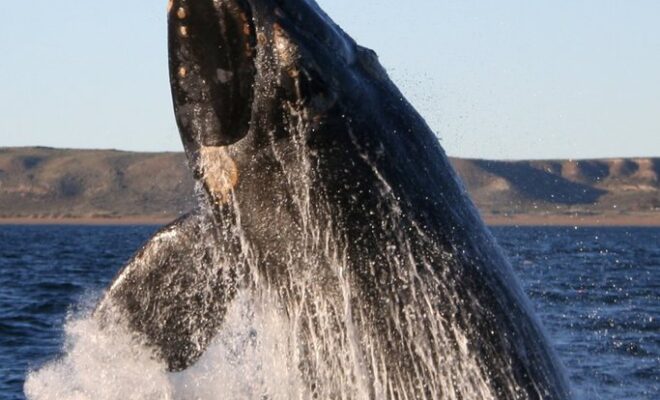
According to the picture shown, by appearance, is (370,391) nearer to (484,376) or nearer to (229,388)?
(484,376)

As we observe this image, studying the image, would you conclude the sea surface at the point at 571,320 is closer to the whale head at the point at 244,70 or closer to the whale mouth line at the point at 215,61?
the whale head at the point at 244,70

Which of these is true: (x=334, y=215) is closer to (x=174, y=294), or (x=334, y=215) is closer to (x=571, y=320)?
(x=174, y=294)

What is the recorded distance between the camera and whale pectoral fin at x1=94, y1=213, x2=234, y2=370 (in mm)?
6320

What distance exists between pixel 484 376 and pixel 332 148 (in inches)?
48.4

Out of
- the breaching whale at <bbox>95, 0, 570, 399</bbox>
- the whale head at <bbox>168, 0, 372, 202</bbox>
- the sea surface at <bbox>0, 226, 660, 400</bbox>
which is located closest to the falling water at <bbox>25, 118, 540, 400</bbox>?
the breaching whale at <bbox>95, 0, 570, 399</bbox>

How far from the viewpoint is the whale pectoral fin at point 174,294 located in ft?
20.7

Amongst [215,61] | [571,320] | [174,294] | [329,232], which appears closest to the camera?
[215,61]

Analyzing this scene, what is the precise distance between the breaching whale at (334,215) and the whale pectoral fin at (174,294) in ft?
0.15

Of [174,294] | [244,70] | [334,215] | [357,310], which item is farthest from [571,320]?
[244,70]

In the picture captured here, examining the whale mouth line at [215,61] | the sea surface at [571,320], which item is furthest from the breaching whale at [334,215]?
the sea surface at [571,320]

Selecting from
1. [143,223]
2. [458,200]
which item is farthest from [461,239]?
[143,223]

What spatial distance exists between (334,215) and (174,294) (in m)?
1.10

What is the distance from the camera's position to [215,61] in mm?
5594

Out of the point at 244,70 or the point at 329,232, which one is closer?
the point at 244,70
